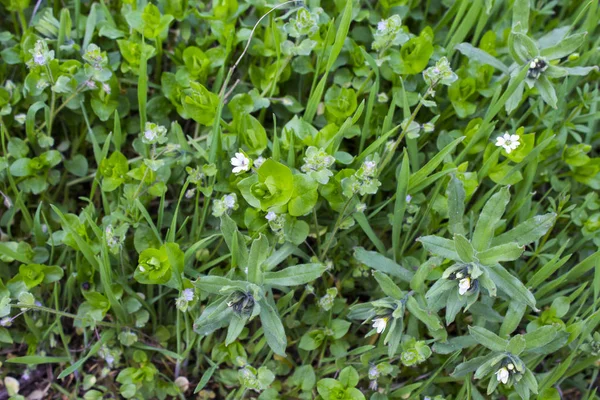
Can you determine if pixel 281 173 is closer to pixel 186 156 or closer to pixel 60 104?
pixel 186 156

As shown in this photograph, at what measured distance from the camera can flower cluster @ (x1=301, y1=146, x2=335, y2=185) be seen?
238 centimetres

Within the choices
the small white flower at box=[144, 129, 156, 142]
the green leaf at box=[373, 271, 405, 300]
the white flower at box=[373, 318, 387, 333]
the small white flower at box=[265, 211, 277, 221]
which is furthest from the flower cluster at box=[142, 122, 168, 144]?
the white flower at box=[373, 318, 387, 333]

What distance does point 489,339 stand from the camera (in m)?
2.37

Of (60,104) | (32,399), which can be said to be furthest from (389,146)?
(32,399)

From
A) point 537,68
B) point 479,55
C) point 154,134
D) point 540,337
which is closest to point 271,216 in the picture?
point 154,134

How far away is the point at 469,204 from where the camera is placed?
3.00 meters

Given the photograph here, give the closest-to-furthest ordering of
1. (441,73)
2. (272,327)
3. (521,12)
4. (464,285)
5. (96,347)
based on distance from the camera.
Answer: (464,285) < (272,327) < (441,73) < (96,347) < (521,12)

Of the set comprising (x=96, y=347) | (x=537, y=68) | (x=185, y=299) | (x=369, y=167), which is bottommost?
(x=96, y=347)

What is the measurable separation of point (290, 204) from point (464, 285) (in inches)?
27.3

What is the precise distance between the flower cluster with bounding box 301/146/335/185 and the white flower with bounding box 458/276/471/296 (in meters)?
0.60

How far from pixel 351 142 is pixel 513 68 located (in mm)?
789

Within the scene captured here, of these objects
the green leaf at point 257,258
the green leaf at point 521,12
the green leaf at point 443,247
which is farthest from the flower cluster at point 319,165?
the green leaf at point 521,12

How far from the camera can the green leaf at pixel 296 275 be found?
233 centimetres

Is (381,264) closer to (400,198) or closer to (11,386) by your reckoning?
(400,198)
